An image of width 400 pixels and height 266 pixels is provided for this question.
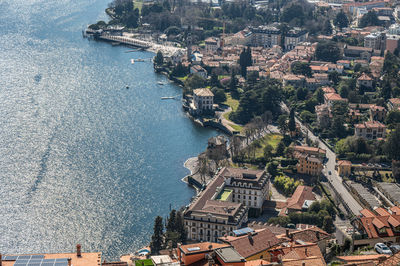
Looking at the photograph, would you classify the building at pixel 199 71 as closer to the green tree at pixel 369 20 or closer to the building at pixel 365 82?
the building at pixel 365 82

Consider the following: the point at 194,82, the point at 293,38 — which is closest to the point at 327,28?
the point at 293,38

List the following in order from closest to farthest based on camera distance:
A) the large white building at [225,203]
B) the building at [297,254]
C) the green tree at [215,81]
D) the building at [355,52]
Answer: the building at [297,254], the large white building at [225,203], the green tree at [215,81], the building at [355,52]

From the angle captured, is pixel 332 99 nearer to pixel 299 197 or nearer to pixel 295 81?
pixel 295 81

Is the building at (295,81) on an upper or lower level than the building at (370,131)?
upper

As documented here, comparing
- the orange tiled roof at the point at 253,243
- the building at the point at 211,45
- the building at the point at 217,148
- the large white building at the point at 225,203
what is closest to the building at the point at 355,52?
the building at the point at 211,45

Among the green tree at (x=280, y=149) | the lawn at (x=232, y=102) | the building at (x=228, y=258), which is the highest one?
the building at (x=228, y=258)

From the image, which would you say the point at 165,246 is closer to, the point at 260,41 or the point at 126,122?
the point at 126,122

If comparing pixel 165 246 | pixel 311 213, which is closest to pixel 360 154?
pixel 311 213
